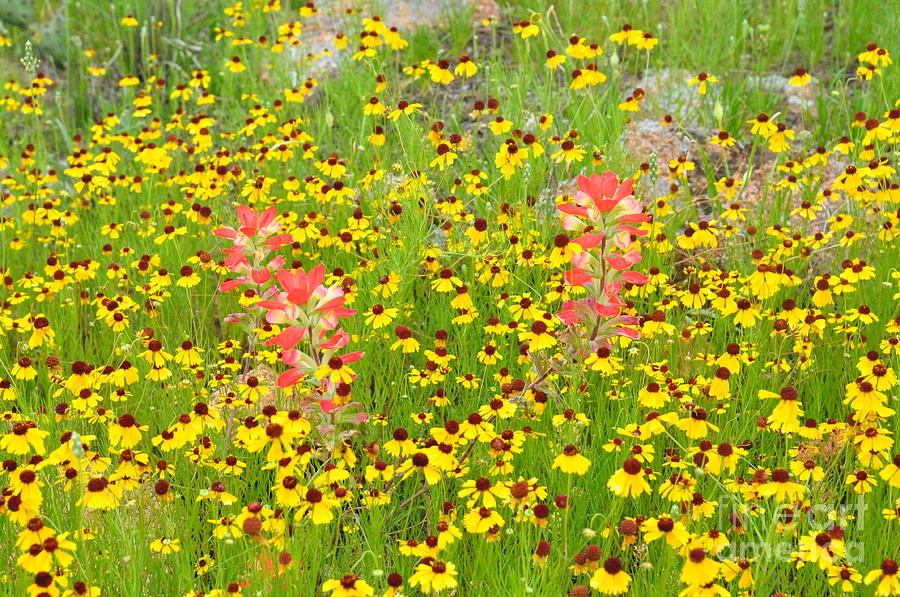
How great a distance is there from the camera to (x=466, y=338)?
3.89 metres

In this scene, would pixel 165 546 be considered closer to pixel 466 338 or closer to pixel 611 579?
pixel 611 579

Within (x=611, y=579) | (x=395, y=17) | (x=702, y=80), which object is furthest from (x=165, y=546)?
(x=395, y=17)

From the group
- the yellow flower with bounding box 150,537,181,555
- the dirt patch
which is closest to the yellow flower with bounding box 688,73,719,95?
the dirt patch

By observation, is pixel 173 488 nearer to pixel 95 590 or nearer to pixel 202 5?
pixel 95 590

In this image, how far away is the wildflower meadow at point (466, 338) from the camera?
260cm

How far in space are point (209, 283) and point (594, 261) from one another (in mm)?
2308

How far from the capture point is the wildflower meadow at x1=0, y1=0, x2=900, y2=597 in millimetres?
2596

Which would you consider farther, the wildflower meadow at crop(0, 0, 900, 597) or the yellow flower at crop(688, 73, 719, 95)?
the yellow flower at crop(688, 73, 719, 95)

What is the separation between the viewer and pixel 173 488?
327cm

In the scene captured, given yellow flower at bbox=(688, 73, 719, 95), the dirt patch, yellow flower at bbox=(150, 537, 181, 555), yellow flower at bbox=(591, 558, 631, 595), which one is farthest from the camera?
the dirt patch

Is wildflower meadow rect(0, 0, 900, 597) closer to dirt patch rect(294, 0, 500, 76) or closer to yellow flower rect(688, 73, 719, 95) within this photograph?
dirt patch rect(294, 0, 500, 76)

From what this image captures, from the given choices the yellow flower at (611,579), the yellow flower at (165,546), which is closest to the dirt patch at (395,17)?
the yellow flower at (165,546)

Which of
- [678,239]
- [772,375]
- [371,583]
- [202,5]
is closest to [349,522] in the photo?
[371,583]

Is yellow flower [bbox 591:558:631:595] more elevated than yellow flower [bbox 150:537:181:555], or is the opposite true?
yellow flower [bbox 591:558:631:595]
